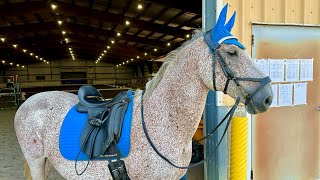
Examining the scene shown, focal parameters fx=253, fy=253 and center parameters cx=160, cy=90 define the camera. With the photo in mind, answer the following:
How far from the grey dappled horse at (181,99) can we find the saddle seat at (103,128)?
82 mm

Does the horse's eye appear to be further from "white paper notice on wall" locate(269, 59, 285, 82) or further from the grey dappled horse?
"white paper notice on wall" locate(269, 59, 285, 82)

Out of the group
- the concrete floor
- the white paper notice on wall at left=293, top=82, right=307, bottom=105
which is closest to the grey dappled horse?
the white paper notice on wall at left=293, top=82, right=307, bottom=105

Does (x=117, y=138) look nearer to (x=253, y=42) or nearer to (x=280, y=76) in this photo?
(x=253, y=42)

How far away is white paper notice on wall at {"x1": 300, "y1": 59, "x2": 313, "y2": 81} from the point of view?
285 centimetres

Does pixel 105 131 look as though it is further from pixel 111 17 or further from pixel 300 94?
pixel 111 17

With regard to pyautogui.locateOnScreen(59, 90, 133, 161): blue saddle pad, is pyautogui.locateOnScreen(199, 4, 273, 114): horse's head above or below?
above

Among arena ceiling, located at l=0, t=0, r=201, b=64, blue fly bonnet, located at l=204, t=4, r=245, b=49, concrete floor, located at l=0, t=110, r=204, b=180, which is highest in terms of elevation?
arena ceiling, located at l=0, t=0, r=201, b=64

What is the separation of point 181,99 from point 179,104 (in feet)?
0.11

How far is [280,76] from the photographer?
9.01 ft

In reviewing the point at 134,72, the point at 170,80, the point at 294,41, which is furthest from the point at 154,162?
the point at 134,72

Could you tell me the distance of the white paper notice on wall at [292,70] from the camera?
9.10 feet

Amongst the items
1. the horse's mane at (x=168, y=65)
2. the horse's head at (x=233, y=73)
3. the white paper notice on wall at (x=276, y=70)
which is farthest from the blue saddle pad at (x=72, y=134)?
the white paper notice on wall at (x=276, y=70)

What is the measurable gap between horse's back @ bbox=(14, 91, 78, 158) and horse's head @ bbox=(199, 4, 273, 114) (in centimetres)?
111

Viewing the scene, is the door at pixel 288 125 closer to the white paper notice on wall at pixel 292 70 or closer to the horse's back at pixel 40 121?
the white paper notice on wall at pixel 292 70
